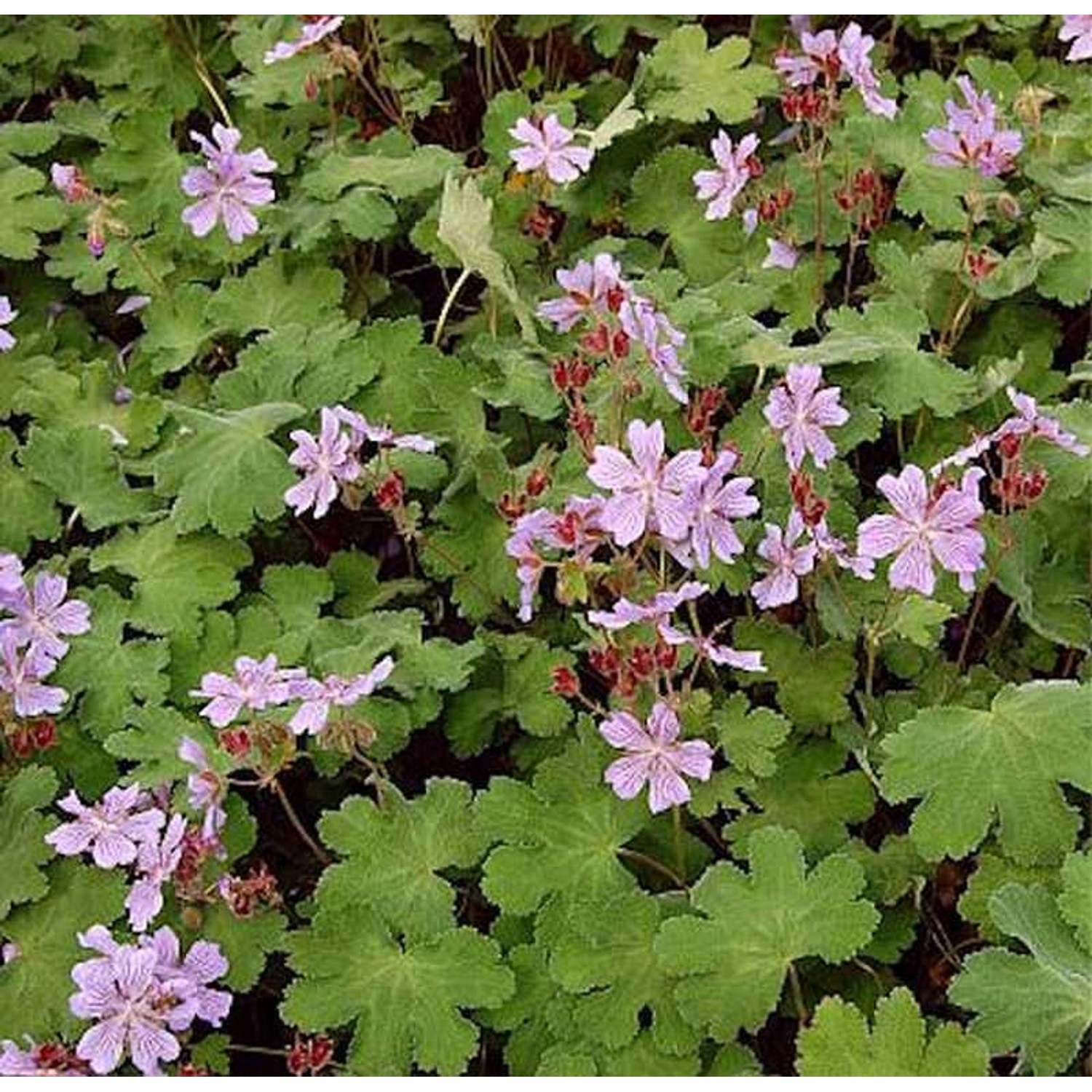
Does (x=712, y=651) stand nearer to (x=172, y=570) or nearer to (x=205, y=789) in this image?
(x=205, y=789)

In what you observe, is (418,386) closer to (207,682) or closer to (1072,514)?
(207,682)

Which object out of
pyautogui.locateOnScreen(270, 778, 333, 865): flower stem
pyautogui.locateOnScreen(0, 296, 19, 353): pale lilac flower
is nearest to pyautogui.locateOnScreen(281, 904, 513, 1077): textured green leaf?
pyautogui.locateOnScreen(270, 778, 333, 865): flower stem

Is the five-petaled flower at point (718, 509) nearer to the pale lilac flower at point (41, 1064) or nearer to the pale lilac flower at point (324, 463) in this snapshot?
the pale lilac flower at point (324, 463)

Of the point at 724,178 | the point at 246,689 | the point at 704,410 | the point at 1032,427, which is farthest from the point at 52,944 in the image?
the point at 724,178

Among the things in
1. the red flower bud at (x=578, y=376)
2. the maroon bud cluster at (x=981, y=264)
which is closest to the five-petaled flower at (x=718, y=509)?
the red flower bud at (x=578, y=376)

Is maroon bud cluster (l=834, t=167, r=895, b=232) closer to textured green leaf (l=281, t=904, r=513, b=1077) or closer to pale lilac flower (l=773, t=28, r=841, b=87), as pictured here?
pale lilac flower (l=773, t=28, r=841, b=87)

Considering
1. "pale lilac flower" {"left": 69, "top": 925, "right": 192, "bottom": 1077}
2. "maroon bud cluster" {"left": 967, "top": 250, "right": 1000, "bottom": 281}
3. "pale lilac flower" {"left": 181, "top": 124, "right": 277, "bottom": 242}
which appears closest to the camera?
"pale lilac flower" {"left": 69, "top": 925, "right": 192, "bottom": 1077}

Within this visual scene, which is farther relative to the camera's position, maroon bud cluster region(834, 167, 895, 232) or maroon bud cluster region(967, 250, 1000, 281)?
maroon bud cluster region(834, 167, 895, 232)
